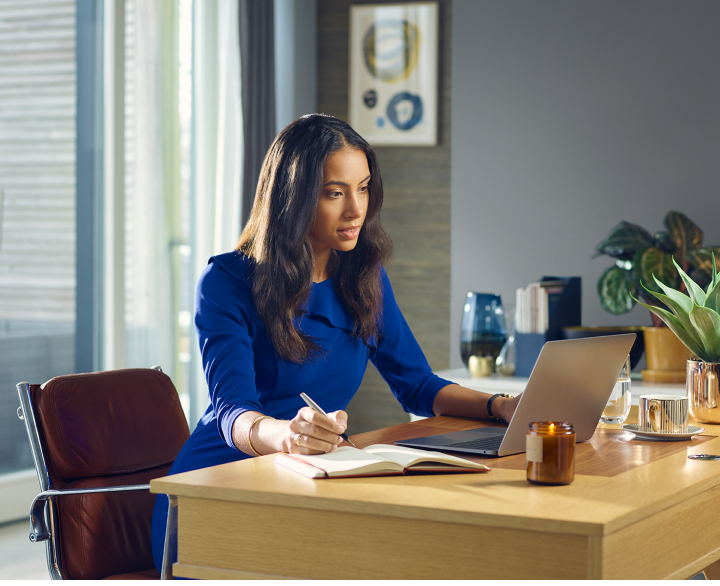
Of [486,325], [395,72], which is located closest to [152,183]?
[395,72]

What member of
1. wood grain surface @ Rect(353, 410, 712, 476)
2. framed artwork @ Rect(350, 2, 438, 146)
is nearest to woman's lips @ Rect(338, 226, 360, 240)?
wood grain surface @ Rect(353, 410, 712, 476)

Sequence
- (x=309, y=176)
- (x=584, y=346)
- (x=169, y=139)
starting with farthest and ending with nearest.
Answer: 1. (x=169, y=139)
2. (x=309, y=176)
3. (x=584, y=346)

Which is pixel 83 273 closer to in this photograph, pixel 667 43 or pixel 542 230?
pixel 542 230

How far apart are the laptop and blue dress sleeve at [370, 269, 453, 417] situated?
0.35 metres

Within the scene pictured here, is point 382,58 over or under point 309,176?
over

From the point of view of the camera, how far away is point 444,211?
428 centimetres

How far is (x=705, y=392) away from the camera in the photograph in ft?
5.78

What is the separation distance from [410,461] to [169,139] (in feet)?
9.35

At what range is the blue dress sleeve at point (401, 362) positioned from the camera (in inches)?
77.3

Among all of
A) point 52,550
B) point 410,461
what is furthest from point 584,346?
point 52,550

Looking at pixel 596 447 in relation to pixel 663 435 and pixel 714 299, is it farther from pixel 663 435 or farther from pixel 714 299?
pixel 714 299

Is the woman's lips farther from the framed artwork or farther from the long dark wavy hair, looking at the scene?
the framed artwork

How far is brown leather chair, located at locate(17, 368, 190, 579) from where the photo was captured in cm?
168

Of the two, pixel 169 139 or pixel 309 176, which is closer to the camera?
pixel 309 176
